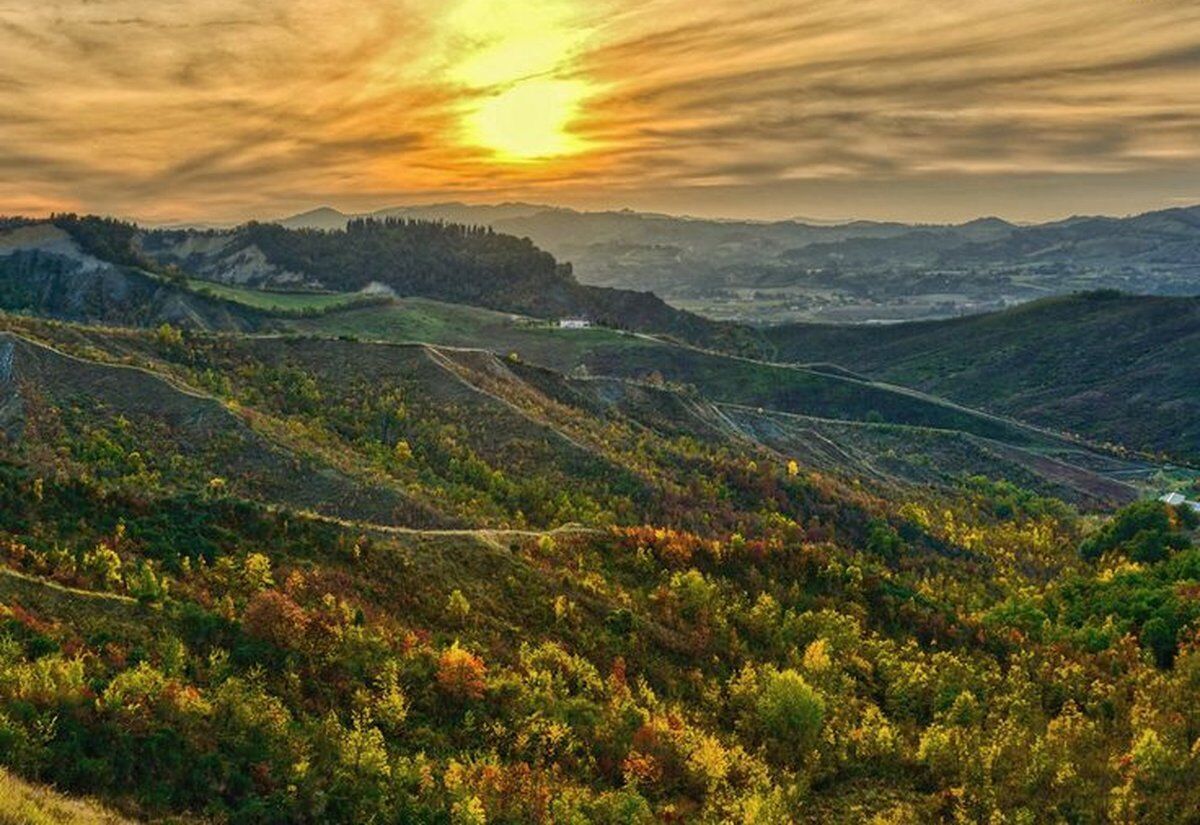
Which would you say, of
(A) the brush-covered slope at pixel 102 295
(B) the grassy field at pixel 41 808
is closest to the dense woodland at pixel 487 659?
(B) the grassy field at pixel 41 808

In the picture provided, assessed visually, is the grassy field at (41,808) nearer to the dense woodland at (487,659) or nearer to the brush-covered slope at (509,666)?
the dense woodland at (487,659)

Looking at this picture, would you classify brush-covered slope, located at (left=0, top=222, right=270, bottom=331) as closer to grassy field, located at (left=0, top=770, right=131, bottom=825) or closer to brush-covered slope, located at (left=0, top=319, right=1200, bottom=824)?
brush-covered slope, located at (left=0, top=319, right=1200, bottom=824)

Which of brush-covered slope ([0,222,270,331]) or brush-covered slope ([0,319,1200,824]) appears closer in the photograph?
brush-covered slope ([0,319,1200,824])

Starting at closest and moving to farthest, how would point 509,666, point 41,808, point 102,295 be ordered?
point 41,808 → point 509,666 → point 102,295

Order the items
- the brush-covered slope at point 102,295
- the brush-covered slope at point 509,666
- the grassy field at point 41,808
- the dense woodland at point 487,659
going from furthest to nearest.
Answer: the brush-covered slope at point 102,295, the dense woodland at point 487,659, the brush-covered slope at point 509,666, the grassy field at point 41,808

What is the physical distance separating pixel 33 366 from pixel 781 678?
62.3 m

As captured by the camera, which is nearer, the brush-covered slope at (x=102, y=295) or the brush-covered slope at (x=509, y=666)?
the brush-covered slope at (x=509, y=666)

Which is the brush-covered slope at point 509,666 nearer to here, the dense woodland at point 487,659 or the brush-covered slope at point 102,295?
the dense woodland at point 487,659

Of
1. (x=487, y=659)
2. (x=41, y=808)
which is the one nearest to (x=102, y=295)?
(x=487, y=659)

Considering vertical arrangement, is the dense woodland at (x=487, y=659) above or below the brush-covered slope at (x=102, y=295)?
below

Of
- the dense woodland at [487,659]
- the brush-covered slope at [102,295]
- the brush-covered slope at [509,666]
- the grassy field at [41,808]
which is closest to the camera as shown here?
the grassy field at [41,808]

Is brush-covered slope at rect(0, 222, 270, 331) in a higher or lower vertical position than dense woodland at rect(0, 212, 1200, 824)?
higher

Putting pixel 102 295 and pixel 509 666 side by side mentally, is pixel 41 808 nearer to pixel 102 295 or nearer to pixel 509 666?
pixel 509 666

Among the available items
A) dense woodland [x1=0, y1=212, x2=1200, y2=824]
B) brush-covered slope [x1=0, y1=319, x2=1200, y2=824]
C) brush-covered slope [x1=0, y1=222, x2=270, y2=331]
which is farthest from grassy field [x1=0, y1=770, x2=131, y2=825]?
brush-covered slope [x1=0, y1=222, x2=270, y2=331]
